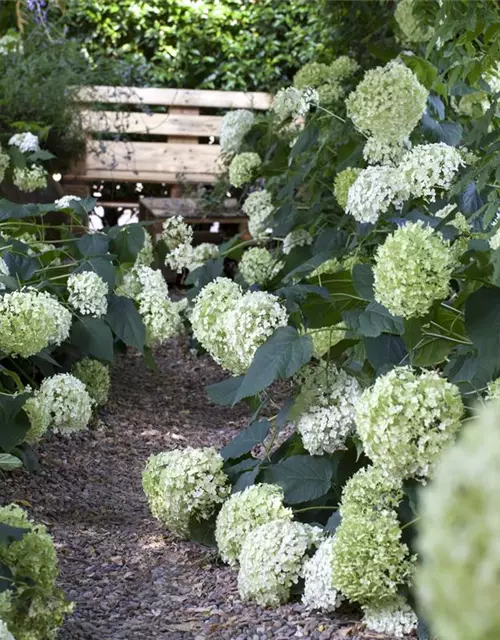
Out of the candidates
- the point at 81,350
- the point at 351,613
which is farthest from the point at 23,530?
the point at 81,350

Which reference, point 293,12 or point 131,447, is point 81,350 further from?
point 293,12

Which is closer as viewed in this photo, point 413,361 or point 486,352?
point 486,352

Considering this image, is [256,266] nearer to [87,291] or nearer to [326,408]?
[87,291]

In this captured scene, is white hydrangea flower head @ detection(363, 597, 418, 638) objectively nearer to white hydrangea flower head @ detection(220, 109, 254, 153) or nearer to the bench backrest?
white hydrangea flower head @ detection(220, 109, 254, 153)

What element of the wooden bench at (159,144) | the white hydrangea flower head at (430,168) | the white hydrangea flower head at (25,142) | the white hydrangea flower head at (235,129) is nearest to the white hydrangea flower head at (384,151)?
the white hydrangea flower head at (430,168)

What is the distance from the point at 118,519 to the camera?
8.91ft

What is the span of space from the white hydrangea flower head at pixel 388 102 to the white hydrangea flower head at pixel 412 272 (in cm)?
79

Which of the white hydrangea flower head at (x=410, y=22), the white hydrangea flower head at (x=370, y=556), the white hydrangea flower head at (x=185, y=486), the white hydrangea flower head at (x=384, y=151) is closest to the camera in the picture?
the white hydrangea flower head at (x=370, y=556)

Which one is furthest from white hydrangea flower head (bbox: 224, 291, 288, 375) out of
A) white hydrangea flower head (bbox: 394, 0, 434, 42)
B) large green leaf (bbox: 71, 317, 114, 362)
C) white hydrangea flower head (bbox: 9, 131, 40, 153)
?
white hydrangea flower head (bbox: 9, 131, 40, 153)

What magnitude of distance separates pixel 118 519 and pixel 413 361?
1.20 m

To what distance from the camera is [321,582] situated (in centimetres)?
186

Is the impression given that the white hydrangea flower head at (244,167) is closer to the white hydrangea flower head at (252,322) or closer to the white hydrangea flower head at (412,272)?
the white hydrangea flower head at (252,322)

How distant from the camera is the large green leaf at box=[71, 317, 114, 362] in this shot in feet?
9.86

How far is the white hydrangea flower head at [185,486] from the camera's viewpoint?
2.29 m
